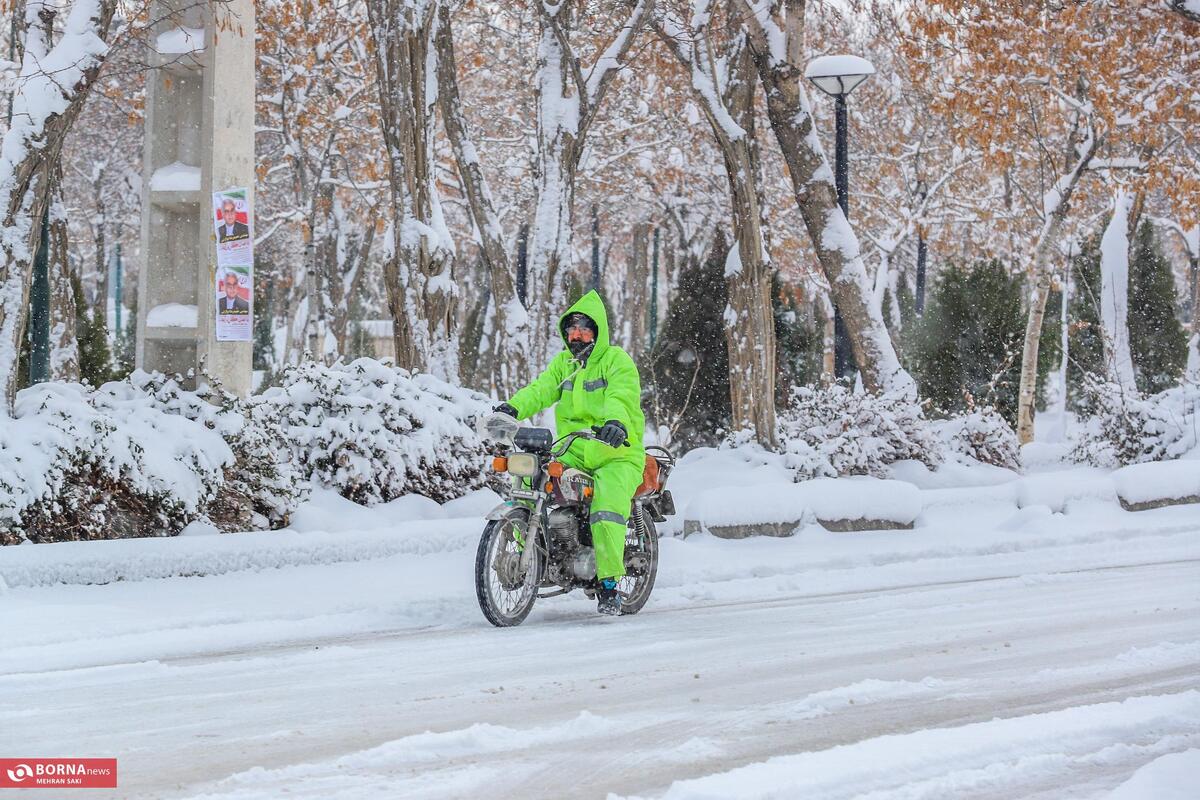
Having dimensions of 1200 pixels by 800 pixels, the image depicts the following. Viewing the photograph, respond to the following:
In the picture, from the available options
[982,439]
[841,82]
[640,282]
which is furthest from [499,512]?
[640,282]

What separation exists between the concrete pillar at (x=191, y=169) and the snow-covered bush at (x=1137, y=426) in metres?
12.6

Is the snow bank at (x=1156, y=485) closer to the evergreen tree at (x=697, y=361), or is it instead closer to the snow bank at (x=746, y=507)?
the snow bank at (x=746, y=507)

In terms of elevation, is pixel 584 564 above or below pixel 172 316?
below

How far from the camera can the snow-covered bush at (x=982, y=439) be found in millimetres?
18562

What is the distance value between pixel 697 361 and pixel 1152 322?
1844cm

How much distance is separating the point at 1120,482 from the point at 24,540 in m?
11.4

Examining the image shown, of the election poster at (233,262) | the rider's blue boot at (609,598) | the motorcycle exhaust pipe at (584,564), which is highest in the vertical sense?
the election poster at (233,262)

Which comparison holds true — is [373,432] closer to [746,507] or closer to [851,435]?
[746,507]

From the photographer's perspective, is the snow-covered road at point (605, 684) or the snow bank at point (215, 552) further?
the snow bank at point (215, 552)

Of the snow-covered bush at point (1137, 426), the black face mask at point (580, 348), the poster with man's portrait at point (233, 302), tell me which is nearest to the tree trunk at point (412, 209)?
the poster with man's portrait at point (233, 302)

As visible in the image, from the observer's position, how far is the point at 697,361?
2198 cm

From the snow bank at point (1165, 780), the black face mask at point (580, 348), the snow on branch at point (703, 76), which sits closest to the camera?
the snow bank at point (1165, 780)

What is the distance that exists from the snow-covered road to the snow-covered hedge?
2.10 feet

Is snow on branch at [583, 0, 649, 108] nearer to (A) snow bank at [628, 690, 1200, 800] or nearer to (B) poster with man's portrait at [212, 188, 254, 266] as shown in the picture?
(B) poster with man's portrait at [212, 188, 254, 266]
